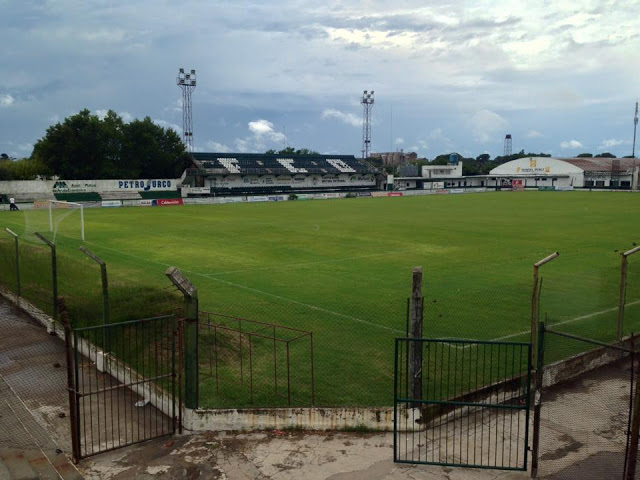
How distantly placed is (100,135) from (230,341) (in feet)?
270

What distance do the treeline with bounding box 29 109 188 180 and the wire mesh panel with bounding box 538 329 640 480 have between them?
277 ft

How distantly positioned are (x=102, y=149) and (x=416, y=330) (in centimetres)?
8717

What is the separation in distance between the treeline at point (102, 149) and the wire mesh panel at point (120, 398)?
266 ft

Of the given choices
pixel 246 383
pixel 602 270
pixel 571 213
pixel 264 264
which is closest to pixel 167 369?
pixel 246 383

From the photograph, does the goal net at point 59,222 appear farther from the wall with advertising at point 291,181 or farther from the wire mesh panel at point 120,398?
the wall with advertising at point 291,181

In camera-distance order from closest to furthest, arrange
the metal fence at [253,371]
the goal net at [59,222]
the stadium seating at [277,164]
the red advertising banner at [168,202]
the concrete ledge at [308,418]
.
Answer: the concrete ledge at [308,418]
the metal fence at [253,371]
the goal net at [59,222]
the red advertising banner at [168,202]
the stadium seating at [277,164]

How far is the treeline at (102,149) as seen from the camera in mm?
85438

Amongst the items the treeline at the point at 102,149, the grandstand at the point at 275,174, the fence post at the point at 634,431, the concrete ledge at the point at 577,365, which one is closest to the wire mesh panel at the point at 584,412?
the concrete ledge at the point at 577,365

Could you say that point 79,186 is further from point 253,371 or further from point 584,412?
point 584,412

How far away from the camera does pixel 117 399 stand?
9367 millimetres

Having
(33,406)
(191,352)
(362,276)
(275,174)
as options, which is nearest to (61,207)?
(362,276)

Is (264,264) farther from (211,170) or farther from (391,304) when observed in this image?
(211,170)

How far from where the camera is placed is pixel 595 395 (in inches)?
390

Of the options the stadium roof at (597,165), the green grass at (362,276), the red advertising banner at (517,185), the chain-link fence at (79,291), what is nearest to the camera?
the chain-link fence at (79,291)
